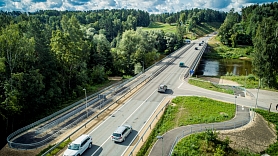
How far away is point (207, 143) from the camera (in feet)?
98.5

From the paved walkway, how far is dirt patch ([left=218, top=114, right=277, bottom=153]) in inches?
42.6

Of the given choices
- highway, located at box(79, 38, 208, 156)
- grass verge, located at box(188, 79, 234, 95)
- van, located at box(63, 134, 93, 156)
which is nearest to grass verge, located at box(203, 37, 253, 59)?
highway, located at box(79, 38, 208, 156)

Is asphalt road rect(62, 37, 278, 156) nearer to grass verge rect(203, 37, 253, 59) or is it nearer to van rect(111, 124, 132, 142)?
van rect(111, 124, 132, 142)

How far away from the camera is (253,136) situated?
33406 mm

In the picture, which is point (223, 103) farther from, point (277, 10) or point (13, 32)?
point (277, 10)

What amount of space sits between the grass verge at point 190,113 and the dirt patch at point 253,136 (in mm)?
3414

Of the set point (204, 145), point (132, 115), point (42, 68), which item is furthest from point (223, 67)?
point (42, 68)

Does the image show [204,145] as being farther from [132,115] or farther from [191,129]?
[132,115]

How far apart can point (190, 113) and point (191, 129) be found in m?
6.53

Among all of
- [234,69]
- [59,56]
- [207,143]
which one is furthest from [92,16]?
[207,143]

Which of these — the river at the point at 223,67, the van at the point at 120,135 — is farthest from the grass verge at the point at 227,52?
the van at the point at 120,135

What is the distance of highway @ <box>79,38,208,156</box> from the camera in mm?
28438

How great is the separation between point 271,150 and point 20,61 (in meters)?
41.8

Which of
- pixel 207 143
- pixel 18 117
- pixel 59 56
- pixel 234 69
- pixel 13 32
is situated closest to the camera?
pixel 207 143
